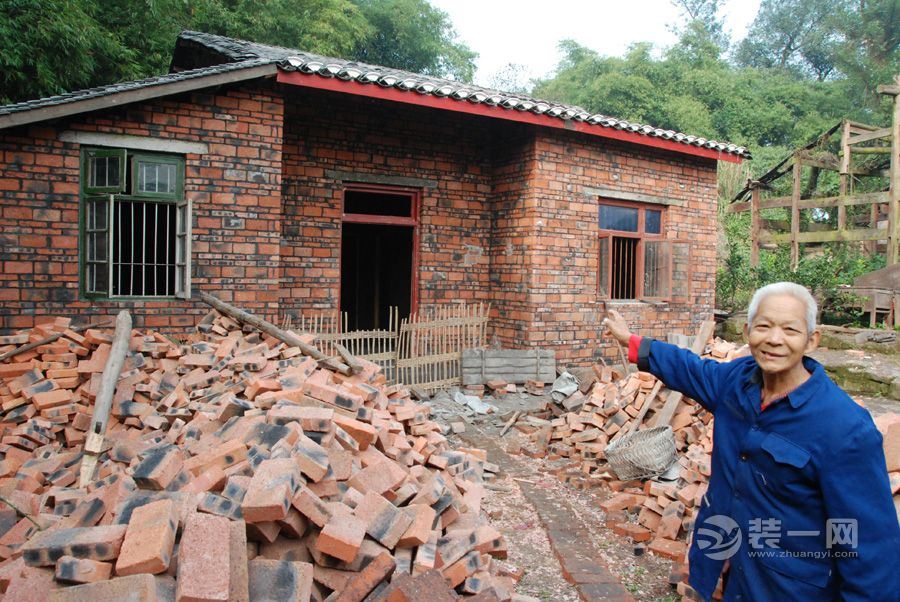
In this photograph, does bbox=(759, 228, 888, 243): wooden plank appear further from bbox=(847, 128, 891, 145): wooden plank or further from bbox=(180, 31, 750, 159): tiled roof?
bbox=(180, 31, 750, 159): tiled roof

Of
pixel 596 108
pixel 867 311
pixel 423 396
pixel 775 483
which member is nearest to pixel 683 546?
pixel 775 483

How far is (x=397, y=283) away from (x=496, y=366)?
3760 mm

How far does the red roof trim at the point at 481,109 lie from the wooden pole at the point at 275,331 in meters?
2.71

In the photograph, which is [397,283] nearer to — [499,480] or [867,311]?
[499,480]

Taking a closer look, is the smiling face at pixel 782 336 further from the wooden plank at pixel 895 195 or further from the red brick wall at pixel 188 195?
the wooden plank at pixel 895 195

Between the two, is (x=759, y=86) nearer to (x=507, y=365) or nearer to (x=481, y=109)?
(x=481, y=109)

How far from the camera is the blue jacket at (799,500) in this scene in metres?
1.98

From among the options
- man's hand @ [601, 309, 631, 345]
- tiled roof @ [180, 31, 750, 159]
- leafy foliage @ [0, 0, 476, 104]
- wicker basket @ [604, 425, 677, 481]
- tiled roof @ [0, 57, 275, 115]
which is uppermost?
leafy foliage @ [0, 0, 476, 104]

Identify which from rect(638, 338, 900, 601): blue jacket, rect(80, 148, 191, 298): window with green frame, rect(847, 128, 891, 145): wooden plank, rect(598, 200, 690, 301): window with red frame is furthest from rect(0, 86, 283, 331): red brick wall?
rect(847, 128, 891, 145): wooden plank

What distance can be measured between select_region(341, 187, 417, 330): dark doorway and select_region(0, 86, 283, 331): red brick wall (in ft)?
13.0

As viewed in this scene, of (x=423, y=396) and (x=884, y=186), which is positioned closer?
(x=423, y=396)

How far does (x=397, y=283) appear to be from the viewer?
12.4 metres

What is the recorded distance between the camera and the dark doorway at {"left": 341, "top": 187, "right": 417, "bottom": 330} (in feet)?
40.0

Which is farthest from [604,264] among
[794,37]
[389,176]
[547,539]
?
[794,37]
